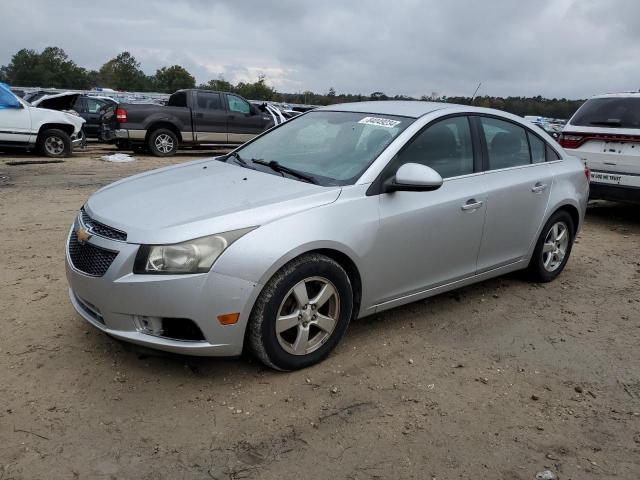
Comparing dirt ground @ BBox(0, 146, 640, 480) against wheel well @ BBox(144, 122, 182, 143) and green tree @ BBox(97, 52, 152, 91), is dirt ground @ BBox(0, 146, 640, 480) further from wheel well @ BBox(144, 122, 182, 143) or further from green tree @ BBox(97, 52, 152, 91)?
green tree @ BBox(97, 52, 152, 91)

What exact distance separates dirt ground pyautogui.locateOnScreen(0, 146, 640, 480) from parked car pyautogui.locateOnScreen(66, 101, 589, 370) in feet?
0.97

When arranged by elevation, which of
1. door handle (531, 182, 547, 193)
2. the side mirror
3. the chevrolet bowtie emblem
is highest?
the side mirror

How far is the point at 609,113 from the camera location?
25.0 ft

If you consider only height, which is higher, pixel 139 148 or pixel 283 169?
pixel 283 169

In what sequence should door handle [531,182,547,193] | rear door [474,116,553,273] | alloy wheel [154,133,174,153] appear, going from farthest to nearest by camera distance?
alloy wheel [154,133,174,153]
door handle [531,182,547,193]
rear door [474,116,553,273]

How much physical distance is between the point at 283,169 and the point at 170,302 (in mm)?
1351

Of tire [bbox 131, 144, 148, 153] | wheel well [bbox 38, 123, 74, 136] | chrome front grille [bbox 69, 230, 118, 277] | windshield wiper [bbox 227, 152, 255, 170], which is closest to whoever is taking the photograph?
chrome front grille [bbox 69, 230, 118, 277]

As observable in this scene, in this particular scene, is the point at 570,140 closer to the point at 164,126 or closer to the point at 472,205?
the point at 472,205

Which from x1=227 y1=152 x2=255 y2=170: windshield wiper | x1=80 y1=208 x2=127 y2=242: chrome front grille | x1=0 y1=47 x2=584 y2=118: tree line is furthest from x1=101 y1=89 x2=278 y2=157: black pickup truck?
x1=0 y1=47 x2=584 y2=118: tree line

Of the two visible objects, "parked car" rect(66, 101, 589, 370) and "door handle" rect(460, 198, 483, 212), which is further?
"door handle" rect(460, 198, 483, 212)

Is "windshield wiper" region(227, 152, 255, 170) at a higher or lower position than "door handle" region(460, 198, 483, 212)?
higher

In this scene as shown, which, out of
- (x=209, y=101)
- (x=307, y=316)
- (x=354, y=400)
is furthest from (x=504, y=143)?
(x=209, y=101)

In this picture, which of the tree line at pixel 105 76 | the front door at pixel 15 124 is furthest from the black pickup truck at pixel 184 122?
the tree line at pixel 105 76

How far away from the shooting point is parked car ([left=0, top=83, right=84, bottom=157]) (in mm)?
11750
